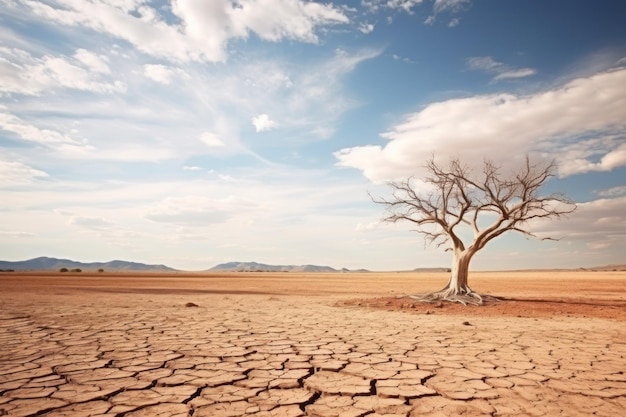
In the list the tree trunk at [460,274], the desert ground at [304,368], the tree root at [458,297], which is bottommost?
the desert ground at [304,368]

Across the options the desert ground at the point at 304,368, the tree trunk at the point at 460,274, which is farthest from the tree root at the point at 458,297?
the desert ground at the point at 304,368

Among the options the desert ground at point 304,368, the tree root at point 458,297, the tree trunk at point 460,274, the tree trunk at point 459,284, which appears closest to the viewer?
the desert ground at point 304,368

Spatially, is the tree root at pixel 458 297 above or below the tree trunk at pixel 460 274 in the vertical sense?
below

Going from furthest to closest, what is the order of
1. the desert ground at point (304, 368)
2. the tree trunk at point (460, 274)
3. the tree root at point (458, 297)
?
the tree trunk at point (460, 274) < the tree root at point (458, 297) < the desert ground at point (304, 368)

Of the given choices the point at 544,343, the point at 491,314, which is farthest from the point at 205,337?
the point at 491,314

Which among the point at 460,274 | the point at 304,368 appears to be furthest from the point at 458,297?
the point at 304,368

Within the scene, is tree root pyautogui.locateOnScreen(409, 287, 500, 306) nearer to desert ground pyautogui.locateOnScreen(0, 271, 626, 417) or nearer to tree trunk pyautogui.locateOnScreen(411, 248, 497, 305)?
tree trunk pyautogui.locateOnScreen(411, 248, 497, 305)

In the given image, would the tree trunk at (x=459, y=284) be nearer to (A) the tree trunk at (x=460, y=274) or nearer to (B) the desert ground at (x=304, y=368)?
(A) the tree trunk at (x=460, y=274)

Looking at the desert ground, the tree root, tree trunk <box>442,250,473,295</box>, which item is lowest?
the desert ground

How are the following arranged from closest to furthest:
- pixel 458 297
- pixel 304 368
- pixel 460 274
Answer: pixel 304 368, pixel 458 297, pixel 460 274

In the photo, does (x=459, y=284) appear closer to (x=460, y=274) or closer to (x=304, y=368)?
(x=460, y=274)

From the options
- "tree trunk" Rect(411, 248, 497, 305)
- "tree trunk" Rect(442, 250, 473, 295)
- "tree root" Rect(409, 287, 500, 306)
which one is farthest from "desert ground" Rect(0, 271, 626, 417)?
"tree trunk" Rect(442, 250, 473, 295)

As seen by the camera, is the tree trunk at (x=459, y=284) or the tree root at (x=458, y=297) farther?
the tree trunk at (x=459, y=284)

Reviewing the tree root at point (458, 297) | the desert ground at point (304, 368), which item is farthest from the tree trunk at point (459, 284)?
the desert ground at point (304, 368)
